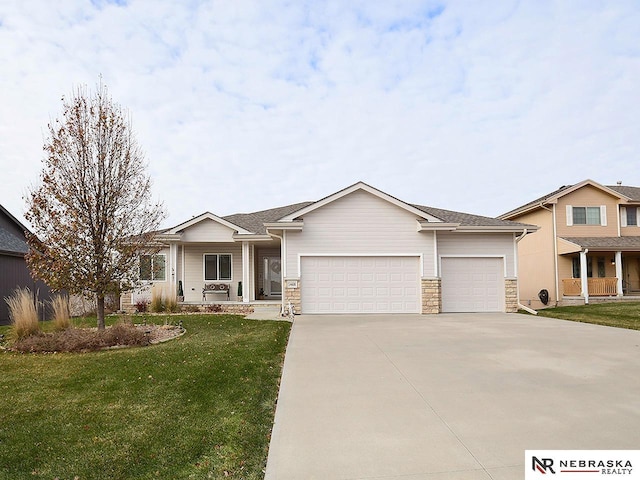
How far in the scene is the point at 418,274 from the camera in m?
16.1

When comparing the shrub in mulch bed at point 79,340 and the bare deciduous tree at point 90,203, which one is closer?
the shrub in mulch bed at point 79,340

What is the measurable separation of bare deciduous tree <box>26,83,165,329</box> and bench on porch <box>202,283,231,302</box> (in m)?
8.84

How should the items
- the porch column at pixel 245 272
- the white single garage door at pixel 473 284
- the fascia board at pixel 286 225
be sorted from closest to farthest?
the fascia board at pixel 286 225
the white single garage door at pixel 473 284
the porch column at pixel 245 272

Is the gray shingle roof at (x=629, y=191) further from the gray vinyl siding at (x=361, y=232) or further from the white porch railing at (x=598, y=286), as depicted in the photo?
the gray vinyl siding at (x=361, y=232)

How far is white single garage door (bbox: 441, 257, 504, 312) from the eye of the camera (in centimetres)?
1664

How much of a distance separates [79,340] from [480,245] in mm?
13917

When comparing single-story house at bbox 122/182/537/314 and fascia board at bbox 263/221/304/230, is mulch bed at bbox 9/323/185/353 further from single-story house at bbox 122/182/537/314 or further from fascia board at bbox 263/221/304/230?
fascia board at bbox 263/221/304/230

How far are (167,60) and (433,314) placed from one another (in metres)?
12.3

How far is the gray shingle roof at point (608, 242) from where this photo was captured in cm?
2116

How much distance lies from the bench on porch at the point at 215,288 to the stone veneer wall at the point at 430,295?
885 cm

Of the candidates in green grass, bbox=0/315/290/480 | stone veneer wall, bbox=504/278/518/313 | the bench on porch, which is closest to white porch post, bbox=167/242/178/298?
the bench on porch

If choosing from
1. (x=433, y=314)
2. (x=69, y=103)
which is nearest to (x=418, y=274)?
(x=433, y=314)

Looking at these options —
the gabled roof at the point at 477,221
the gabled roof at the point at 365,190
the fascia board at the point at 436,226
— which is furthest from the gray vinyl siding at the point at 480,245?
the gabled roof at the point at 365,190

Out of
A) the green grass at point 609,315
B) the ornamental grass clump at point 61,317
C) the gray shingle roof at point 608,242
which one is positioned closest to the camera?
the ornamental grass clump at point 61,317
